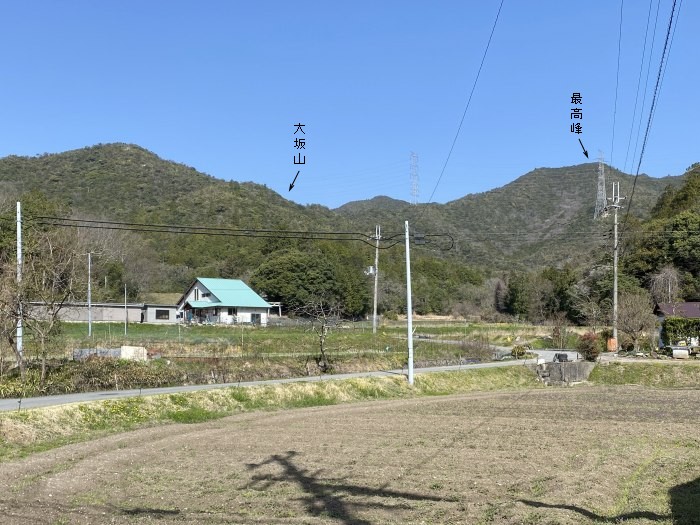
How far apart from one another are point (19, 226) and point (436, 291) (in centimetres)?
7317

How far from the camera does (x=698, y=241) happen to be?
200 feet

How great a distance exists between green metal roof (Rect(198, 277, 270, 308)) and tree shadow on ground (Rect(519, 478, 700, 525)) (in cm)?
5644

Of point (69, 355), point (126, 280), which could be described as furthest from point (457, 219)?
point (69, 355)

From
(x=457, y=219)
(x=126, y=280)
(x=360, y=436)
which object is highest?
(x=457, y=219)

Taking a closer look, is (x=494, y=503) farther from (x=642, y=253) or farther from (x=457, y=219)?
(x=457, y=219)

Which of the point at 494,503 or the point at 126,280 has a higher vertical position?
the point at 126,280

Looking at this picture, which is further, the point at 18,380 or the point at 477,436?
the point at 18,380

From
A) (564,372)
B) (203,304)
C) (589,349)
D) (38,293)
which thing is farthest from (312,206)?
(38,293)

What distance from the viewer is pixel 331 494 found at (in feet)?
33.6

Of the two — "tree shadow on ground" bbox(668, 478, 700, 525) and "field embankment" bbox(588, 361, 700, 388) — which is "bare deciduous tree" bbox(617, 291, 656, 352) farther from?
"tree shadow on ground" bbox(668, 478, 700, 525)

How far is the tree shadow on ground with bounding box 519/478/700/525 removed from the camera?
835 cm

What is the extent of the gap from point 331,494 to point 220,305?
55.0m

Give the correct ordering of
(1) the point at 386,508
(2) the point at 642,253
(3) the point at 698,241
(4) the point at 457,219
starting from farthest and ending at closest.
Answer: (4) the point at 457,219, (2) the point at 642,253, (3) the point at 698,241, (1) the point at 386,508

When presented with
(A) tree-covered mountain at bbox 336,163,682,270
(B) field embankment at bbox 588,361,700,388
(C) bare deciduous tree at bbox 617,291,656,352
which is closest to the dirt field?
(B) field embankment at bbox 588,361,700,388
